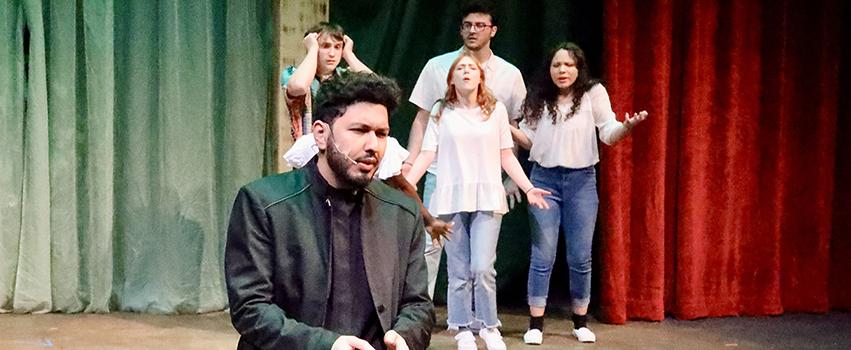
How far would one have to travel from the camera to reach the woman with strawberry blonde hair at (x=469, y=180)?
3.59m

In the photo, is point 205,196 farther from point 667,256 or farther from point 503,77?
point 667,256

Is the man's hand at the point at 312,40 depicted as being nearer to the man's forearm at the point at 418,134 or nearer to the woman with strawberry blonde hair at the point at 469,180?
the woman with strawberry blonde hair at the point at 469,180

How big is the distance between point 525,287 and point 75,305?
217cm

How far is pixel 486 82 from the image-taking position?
153 inches

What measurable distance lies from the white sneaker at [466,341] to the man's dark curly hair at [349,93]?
6.09 ft

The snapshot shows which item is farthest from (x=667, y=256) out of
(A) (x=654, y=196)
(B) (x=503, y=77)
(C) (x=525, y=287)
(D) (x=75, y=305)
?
(D) (x=75, y=305)

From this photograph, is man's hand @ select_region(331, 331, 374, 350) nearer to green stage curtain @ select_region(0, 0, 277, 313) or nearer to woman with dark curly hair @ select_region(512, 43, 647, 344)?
woman with dark curly hair @ select_region(512, 43, 647, 344)

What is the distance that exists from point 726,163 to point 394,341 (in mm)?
3002

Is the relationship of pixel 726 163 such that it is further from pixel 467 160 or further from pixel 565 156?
pixel 467 160

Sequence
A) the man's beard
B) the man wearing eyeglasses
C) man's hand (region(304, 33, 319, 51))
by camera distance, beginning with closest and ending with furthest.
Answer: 1. the man's beard
2. man's hand (region(304, 33, 319, 51))
3. the man wearing eyeglasses

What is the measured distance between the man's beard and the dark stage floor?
1.96m

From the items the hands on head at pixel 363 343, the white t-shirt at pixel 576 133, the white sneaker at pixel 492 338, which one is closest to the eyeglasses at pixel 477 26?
the white t-shirt at pixel 576 133

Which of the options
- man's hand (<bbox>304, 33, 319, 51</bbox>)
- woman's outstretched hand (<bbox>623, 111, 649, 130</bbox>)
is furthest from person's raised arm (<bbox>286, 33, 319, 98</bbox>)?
woman's outstretched hand (<bbox>623, 111, 649, 130</bbox>)

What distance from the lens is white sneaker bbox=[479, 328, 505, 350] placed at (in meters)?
3.64
